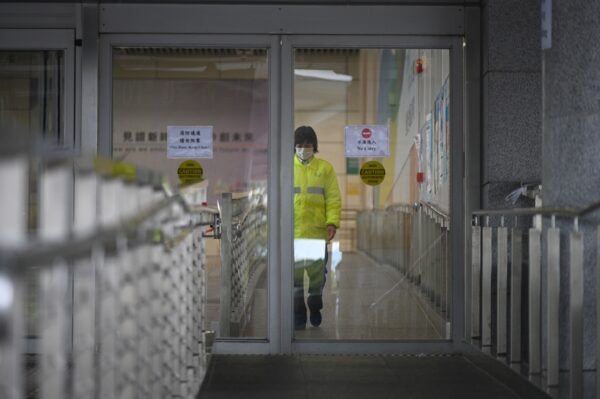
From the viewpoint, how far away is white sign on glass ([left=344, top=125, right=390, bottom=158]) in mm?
7020

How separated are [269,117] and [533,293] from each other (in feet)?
8.41

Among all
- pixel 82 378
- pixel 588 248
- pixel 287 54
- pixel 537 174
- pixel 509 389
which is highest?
pixel 287 54

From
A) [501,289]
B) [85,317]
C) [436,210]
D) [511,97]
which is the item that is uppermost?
[511,97]

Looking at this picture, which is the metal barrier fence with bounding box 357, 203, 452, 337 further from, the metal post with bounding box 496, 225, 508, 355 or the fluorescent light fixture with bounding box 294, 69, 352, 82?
the metal post with bounding box 496, 225, 508, 355

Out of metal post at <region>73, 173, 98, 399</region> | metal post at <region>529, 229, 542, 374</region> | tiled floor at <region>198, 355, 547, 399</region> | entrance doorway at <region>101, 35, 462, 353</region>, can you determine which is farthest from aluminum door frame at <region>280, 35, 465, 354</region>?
metal post at <region>73, 173, 98, 399</region>

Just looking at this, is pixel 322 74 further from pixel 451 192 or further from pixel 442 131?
pixel 451 192

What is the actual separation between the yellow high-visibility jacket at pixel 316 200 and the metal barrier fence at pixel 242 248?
0.25 meters

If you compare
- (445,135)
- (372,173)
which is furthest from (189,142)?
(445,135)

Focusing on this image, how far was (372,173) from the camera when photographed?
7000mm

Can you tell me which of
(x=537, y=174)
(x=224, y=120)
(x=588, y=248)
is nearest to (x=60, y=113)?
(x=224, y=120)

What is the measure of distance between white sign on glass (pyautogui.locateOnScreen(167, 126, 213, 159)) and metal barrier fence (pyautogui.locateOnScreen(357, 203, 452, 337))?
115 centimetres

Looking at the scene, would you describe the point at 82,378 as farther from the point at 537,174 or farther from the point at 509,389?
the point at 537,174

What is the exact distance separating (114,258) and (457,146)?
14.4ft

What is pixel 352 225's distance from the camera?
7.02 metres
